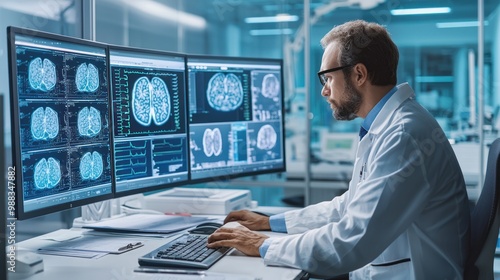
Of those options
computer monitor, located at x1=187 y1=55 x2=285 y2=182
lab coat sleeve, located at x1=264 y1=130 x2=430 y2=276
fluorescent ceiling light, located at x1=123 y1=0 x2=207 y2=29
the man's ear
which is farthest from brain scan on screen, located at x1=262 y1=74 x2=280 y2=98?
fluorescent ceiling light, located at x1=123 y1=0 x2=207 y2=29

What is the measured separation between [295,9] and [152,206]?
345 centimetres

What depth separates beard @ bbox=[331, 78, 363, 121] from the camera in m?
1.54

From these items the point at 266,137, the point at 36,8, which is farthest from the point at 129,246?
the point at 36,8

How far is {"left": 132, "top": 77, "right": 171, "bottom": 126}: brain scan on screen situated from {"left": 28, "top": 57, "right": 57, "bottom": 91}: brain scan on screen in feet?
1.10

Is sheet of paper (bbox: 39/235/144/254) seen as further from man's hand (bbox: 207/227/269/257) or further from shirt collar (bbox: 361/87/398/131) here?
shirt collar (bbox: 361/87/398/131)

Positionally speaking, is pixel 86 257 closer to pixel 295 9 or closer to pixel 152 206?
pixel 152 206

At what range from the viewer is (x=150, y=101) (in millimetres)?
1767

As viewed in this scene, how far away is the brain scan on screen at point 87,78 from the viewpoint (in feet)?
4.93

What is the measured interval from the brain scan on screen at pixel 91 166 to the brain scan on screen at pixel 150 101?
203 millimetres

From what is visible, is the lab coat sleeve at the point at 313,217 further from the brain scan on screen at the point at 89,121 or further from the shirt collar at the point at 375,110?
the brain scan on screen at the point at 89,121

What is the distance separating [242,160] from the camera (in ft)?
6.82

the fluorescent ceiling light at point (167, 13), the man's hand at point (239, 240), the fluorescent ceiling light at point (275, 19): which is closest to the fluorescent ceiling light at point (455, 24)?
the fluorescent ceiling light at point (275, 19)

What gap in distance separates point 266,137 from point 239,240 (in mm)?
797

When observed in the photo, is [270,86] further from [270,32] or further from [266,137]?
[270,32]
